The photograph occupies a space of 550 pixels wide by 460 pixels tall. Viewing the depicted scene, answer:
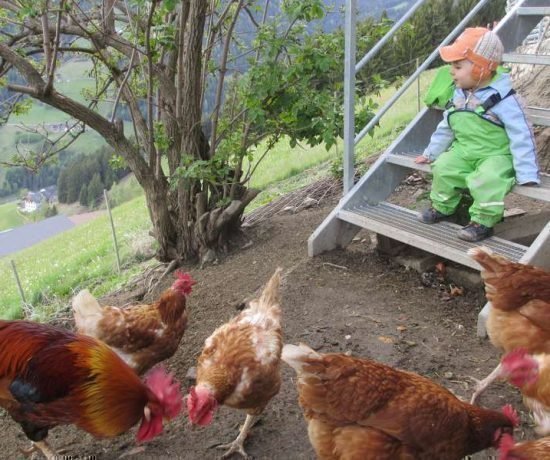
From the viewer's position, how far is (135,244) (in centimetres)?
926

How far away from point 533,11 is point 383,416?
11.8 ft

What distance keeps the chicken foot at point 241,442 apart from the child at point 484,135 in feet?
6.65

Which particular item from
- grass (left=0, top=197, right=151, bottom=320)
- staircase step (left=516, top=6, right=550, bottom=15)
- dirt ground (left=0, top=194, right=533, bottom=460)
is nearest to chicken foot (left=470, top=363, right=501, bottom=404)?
dirt ground (left=0, top=194, right=533, bottom=460)

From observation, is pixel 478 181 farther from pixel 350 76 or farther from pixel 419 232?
pixel 350 76

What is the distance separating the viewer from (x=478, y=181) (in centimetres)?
379

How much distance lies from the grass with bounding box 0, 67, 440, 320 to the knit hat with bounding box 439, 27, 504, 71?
1977 mm

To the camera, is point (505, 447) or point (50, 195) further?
point (50, 195)

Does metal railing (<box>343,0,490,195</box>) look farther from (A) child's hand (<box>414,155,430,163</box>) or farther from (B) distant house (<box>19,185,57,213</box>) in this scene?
(B) distant house (<box>19,185,57,213</box>)

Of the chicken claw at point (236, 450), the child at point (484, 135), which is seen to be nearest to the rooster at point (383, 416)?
the chicken claw at point (236, 450)

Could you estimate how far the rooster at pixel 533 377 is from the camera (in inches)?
104

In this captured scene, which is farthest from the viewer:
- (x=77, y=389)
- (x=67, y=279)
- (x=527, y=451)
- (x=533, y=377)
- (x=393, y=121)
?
(x=393, y=121)

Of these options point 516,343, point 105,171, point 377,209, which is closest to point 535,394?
point 516,343

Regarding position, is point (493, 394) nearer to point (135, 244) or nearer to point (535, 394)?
point (535, 394)

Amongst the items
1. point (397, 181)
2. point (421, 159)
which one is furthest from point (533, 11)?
point (397, 181)
